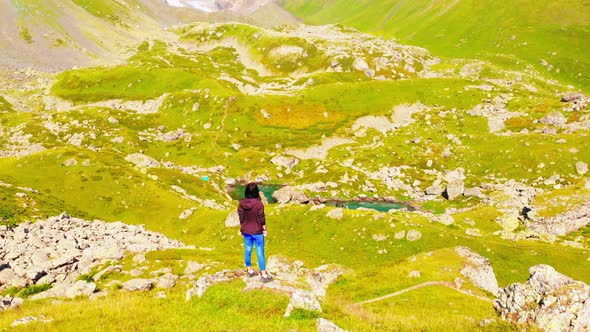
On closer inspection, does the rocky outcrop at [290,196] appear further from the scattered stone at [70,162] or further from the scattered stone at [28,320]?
the scattered stone at [28,320]

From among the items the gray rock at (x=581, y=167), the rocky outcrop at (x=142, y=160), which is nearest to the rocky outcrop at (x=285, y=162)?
the rocky outcrop at (x=142, y=160)

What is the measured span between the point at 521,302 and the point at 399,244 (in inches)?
1537

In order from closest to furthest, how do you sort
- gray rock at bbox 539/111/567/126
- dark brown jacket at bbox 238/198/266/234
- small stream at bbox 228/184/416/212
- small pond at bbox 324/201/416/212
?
1. dark brown jacket at bbox 238/198/266/234
2. small stream at bbox 228/184/416/212
3. small pond at bbox 324/201/416/212
4. gray rock at bbox 539/111/567/126

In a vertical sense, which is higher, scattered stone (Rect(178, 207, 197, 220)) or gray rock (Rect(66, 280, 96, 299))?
gray rock (Rect(66, 280, 96, 299))

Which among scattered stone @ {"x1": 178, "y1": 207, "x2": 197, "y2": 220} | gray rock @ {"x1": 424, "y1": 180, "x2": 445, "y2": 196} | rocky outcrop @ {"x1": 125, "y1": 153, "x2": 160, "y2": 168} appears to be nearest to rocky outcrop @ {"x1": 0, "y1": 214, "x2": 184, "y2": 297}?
scattered stone @ {"x1": 178, "y1": 207, "x2": 197, "y2": 220}

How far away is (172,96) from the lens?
18575cm

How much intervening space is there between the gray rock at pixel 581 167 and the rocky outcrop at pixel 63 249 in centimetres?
9925

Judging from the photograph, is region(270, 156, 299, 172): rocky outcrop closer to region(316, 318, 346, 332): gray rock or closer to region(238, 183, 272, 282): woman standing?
region(238, 183, 272, 282): woman standing

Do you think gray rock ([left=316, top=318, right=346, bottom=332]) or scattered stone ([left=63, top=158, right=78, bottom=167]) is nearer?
gray rock ([left=316, top=318, right=346, bottom=332])

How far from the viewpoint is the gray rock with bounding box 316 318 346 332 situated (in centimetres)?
1763

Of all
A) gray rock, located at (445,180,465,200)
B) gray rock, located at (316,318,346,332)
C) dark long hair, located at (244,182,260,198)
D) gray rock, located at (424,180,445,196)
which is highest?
dark long hair, located at (244,182,260,198)

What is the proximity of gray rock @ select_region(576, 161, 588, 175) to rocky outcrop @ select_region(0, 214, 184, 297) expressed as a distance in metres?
99.2

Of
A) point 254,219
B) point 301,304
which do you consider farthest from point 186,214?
point 301,304

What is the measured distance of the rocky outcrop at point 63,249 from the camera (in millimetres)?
39969
